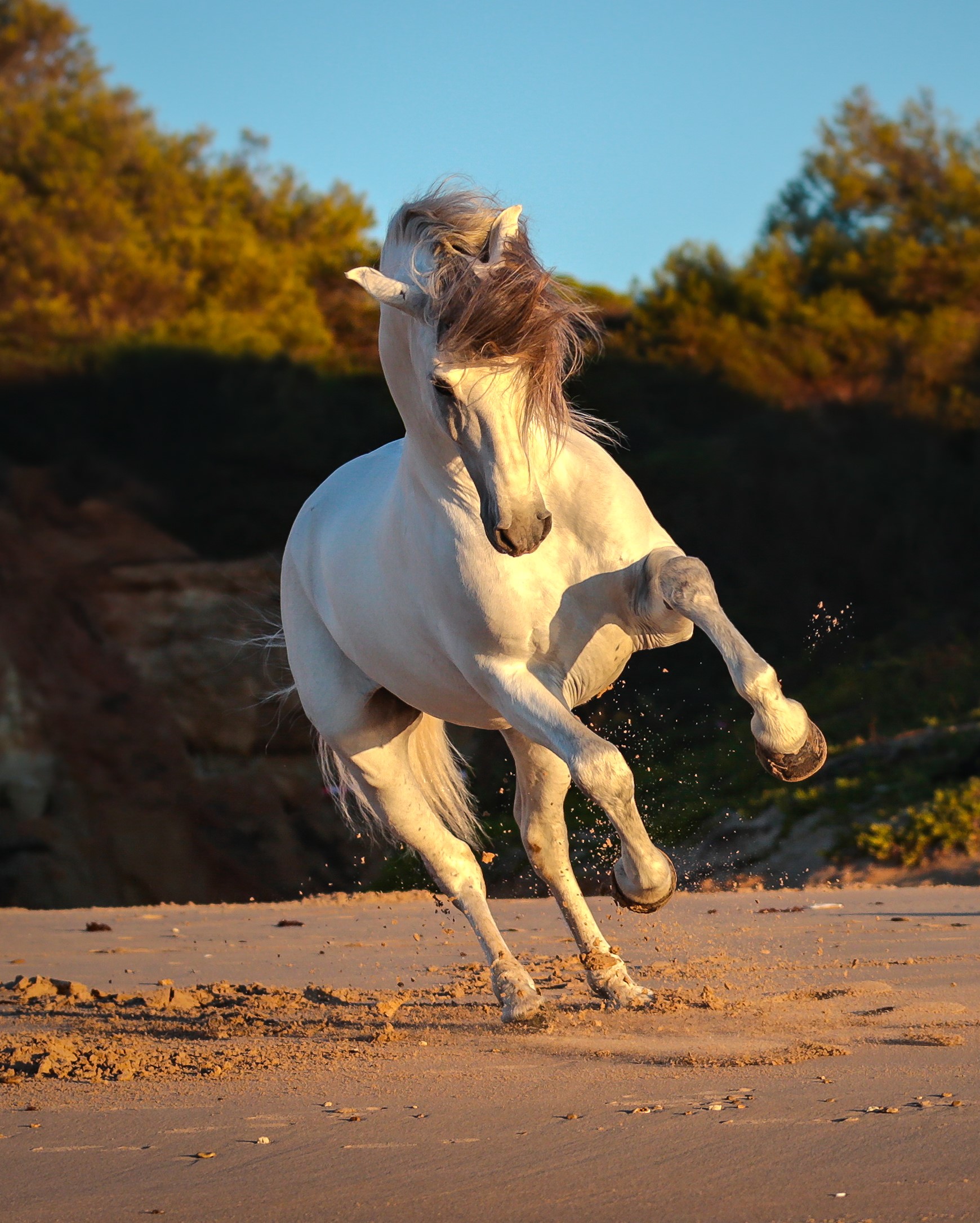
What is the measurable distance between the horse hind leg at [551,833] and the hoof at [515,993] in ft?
0.85

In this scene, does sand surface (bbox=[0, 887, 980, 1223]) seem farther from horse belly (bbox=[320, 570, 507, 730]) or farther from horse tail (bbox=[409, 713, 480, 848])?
horse belly (bbox=[320, 570, 507, 730])

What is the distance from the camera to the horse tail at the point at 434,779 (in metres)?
5.59

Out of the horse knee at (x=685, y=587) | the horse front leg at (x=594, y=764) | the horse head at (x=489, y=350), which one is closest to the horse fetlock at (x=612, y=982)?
the horse front leg at (x=594, y=764)

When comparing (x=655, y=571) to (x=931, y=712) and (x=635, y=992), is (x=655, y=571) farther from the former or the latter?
(x=931, y=712)

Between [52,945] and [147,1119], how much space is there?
4.07 m

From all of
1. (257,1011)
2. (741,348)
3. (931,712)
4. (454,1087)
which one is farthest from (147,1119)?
(741,348)

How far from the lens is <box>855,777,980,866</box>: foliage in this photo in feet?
30.5

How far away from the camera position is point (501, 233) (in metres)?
3.88

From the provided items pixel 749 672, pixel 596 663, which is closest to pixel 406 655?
pixel 596 663

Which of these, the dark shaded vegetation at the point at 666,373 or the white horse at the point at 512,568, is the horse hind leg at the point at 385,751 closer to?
the white horse at the point at 512,568

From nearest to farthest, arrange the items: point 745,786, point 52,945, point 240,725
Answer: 1. point 52,945
2. point 745,786
3. point 240,725

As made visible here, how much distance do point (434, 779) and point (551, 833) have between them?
938 millimetres

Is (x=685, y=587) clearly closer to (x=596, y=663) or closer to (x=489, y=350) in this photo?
(x=596, y=663)

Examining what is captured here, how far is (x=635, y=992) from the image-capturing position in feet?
15.0
